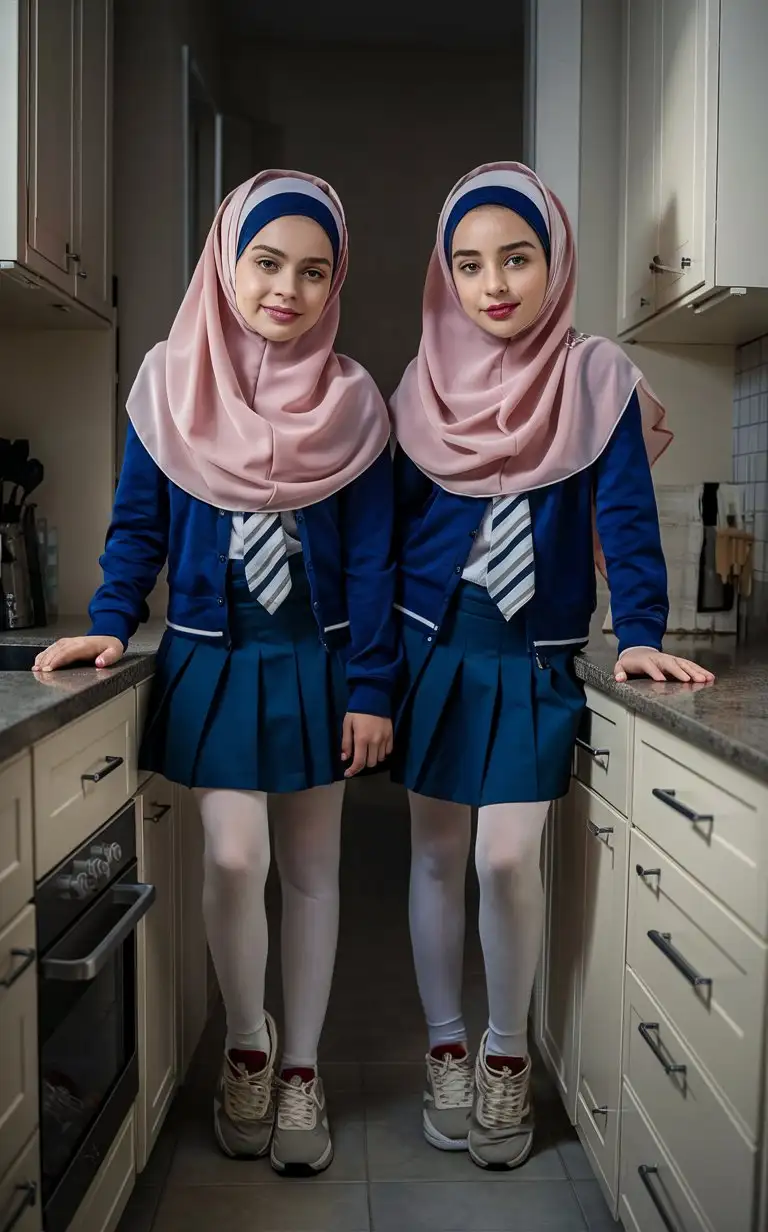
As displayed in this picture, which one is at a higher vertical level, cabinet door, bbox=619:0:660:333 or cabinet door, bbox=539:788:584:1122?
cabinet door, bbox=619:0:660:333

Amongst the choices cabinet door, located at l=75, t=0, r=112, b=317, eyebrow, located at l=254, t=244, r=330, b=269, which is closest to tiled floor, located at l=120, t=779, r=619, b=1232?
eyebrow, located at l=254, t=244, r=330, b=269

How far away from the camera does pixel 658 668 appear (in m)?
1.59

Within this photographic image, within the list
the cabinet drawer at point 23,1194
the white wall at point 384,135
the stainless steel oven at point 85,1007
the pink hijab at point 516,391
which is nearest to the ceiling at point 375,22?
the white wall at point 384,135

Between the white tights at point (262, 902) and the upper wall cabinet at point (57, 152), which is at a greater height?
the upper wall cabinet at point (57, 152)

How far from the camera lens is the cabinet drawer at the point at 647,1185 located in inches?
51.3

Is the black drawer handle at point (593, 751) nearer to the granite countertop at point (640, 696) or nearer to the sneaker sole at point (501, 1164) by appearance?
the granite countertop at point (640, 696)

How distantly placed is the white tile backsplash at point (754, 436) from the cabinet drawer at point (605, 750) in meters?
0.74

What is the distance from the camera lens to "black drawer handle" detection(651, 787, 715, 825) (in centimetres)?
123

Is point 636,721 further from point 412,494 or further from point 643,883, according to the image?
point 412,494

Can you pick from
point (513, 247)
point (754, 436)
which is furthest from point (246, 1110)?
point (754, 436)

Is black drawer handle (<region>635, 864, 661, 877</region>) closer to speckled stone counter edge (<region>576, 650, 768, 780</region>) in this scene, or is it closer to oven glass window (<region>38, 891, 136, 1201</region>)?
speckled stone counter edge (<region>576, 650, 768, 780</region>)

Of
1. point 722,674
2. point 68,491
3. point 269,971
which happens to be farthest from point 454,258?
point 269,971

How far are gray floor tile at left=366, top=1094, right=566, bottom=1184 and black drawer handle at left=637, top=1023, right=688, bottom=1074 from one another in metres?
0.49

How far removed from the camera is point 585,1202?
1744 mm
